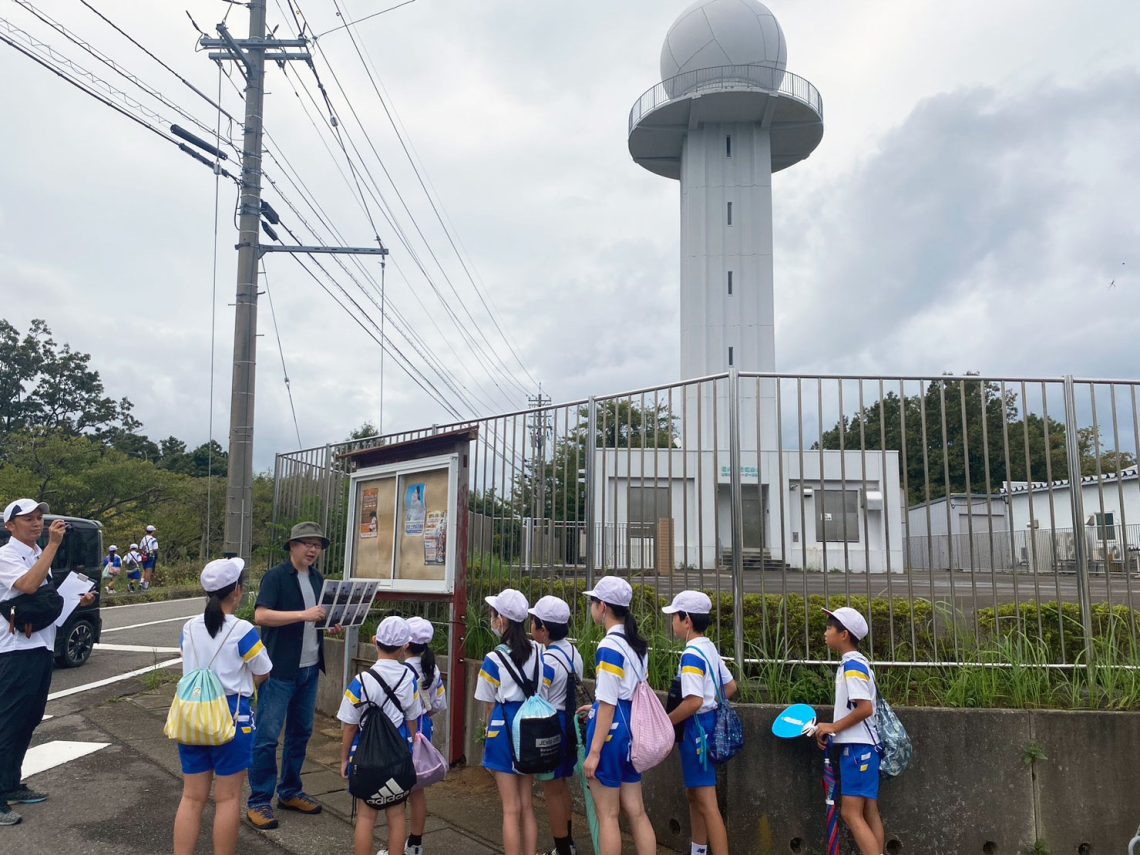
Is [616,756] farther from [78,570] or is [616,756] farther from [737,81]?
[737,81]

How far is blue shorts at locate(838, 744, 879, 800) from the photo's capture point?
4430 mm

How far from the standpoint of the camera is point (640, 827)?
4.38 meters

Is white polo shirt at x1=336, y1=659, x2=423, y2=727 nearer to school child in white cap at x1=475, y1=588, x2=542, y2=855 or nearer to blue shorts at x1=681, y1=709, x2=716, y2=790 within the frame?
school child in white cap at x1=475, y1=588, x2=542, y2=855

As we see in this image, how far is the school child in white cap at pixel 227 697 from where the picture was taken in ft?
14.0

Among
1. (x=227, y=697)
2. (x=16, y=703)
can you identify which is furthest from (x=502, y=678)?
(x=16, y=703)

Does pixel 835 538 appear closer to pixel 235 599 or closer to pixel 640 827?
pixel 640 827

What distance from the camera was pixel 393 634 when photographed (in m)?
4.64

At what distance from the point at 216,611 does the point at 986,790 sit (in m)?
4.50

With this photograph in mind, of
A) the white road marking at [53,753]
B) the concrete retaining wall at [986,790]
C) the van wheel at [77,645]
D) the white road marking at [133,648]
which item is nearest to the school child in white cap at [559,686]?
the concrete retaining wall at [986,790]

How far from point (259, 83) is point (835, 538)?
9.69 metres

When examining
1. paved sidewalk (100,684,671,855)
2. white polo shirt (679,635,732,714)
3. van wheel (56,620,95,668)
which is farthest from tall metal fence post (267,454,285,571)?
white polo shirt (679,635,732,714)

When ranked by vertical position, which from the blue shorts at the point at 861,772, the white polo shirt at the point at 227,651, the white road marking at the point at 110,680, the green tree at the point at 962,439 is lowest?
the white road marking at the point at 110,680

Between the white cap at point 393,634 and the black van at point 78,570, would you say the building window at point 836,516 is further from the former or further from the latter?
the black van at point 78,570

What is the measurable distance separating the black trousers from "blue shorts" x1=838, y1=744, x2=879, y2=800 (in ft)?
16.4
